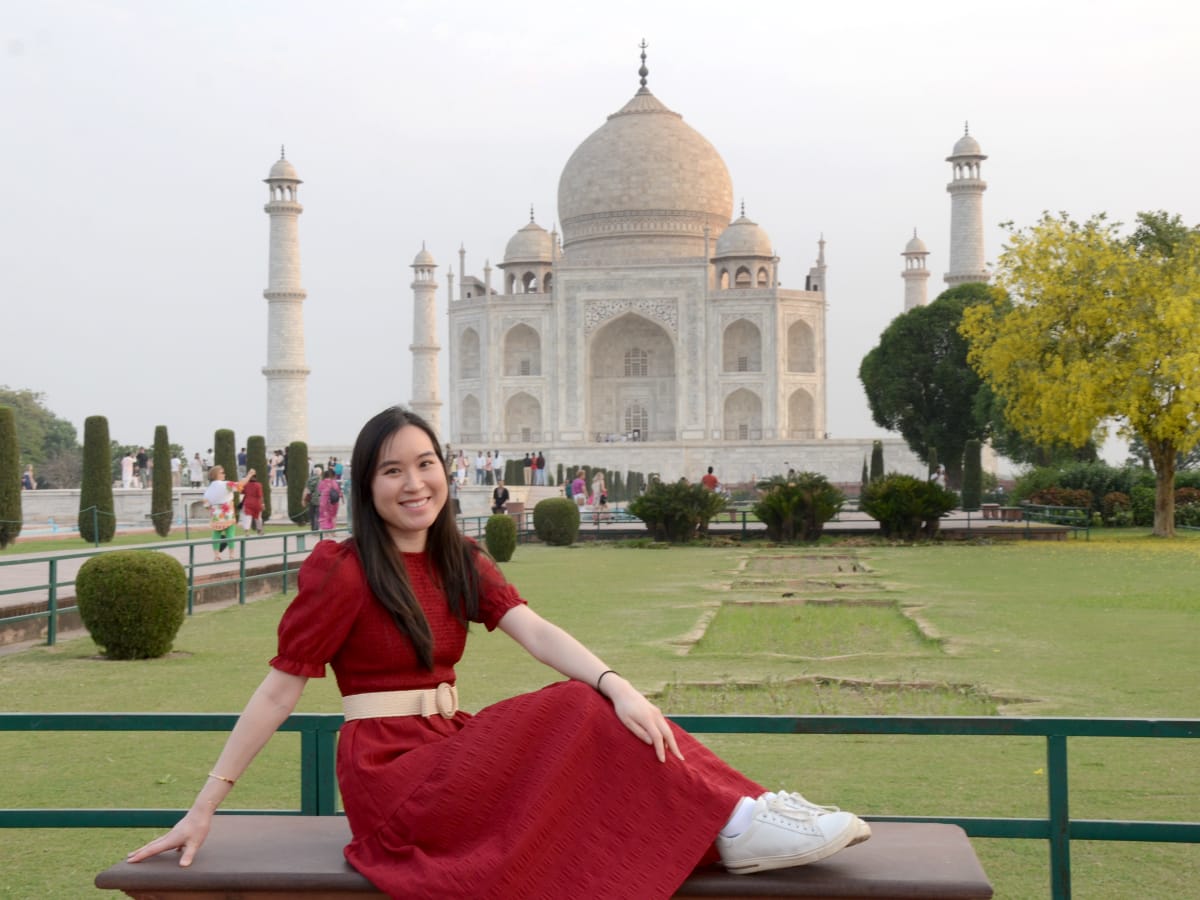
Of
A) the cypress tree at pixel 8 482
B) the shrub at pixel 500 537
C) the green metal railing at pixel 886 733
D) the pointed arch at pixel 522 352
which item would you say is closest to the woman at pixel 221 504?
the shrub at pixel 500 537

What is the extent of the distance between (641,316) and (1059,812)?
36.5m

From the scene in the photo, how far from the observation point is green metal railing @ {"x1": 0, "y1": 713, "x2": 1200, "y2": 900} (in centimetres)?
259

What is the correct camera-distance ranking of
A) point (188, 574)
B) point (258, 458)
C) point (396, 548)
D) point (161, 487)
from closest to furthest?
point (396, 548) < point (188, 574) < point (161, 487) < point (258, 458)

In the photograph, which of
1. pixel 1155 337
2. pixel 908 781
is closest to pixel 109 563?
pixel 908 781

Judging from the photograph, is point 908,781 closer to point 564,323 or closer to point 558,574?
point 558,574

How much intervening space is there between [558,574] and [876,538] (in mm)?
5324

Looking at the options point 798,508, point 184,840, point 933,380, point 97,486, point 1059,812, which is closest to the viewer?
point 184,840

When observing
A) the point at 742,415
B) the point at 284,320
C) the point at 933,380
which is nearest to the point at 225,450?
the point at 284,320

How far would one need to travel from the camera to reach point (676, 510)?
57.4ft

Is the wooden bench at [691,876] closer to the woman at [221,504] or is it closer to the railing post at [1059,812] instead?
the railing post at [1059,812]

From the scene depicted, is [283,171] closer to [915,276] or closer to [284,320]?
[284,320]

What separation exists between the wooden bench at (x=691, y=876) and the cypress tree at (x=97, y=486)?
1439 centimetres

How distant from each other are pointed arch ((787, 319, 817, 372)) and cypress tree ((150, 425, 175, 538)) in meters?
23.4

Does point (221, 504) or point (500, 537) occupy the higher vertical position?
point (221, 504)
